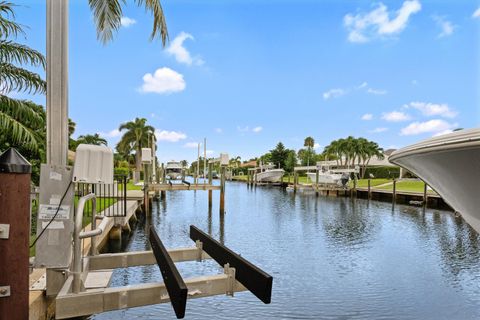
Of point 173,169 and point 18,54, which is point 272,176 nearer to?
point 173,169

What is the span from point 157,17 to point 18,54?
505 cm

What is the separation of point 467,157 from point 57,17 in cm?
519

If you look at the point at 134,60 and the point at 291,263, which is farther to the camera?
the point at 134,60

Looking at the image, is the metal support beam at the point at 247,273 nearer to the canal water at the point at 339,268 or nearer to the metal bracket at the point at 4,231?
the metal bracket at the point at 4,231

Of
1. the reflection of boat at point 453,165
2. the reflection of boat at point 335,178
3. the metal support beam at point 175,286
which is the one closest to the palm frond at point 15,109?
the metal support beam at point 175,286

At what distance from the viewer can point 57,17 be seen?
401 cm

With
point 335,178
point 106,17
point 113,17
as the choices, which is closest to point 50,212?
point 106,17

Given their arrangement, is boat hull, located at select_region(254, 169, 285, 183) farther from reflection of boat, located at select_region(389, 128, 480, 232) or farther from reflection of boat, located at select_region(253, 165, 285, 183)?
reflection of boat, located at select_region(389, 128, 480, 232)

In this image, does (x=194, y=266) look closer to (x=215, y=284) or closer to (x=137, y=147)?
(x=215, y=284)

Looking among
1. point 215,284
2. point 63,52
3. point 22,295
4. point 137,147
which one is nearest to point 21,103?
point 63,52

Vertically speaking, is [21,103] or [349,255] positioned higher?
[21,103]

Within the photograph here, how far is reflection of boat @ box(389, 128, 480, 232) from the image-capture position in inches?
157

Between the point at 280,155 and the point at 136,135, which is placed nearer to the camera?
the point at 136,135

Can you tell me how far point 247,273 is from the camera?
290cm
